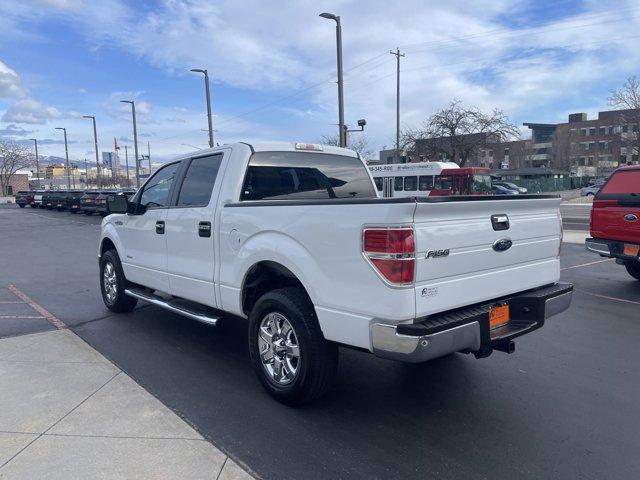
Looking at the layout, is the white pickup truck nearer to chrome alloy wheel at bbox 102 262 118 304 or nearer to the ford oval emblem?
the ford oval emblem

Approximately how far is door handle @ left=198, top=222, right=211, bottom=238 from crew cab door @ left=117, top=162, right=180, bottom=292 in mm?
809

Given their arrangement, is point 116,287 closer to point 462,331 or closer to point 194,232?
point 194,232

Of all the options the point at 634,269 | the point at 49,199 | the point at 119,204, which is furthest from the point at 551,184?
the point at 119,204

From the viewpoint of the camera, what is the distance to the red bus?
2975 centimetres

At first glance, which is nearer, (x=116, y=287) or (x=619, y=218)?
(x=116, y=287)

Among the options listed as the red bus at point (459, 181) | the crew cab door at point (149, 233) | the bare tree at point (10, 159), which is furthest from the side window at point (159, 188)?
the bare tree at point (10, 159)

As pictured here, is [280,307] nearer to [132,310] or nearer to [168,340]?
[168,340]

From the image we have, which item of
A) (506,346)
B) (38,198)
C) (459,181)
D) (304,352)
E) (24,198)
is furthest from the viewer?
(24,198)

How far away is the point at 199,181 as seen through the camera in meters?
5.15

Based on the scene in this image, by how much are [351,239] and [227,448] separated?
1568 millimetres

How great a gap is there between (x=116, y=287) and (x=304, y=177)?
317cm

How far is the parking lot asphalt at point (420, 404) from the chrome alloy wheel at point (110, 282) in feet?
1.33

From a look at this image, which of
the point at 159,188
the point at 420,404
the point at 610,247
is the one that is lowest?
the point at 420,404

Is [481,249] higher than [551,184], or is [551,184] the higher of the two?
[481,249]
